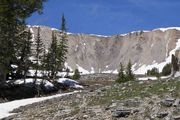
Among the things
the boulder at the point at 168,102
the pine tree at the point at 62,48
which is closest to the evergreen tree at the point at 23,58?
the pine tree at the point at 62,48

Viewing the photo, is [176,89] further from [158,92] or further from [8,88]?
[8,88]

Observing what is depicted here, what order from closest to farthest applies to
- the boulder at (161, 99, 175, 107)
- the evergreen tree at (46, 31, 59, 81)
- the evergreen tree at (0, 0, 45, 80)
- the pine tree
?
1. the boulder at (161, 99, 175, 107)
2. the evergreen tree at (0, 0, 45, 80)
3. the evergreen tree at (46, 31, 59, 81)
4. the pine tree

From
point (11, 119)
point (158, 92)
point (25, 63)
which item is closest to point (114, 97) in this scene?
point (158, 92)

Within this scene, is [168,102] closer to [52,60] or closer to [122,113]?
[122,113]

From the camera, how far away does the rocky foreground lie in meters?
20.3

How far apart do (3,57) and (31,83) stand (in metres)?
7.60

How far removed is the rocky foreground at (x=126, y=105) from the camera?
20.3m

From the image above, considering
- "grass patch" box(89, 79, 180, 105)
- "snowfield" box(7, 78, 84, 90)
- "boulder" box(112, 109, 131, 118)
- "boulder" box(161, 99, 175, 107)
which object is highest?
"snowfield" box(7, 78, 84, 90)

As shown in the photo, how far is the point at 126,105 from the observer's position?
866 inches

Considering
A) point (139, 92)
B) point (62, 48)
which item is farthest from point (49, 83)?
point (139, 92)

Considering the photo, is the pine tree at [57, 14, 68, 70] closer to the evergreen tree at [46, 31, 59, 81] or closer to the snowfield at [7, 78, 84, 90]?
the evergreen tree at [46, 31, 59, 81]

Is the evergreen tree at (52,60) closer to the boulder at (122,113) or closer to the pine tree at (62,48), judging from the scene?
the pine tree at (62,48)

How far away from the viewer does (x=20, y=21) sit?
2120 inches

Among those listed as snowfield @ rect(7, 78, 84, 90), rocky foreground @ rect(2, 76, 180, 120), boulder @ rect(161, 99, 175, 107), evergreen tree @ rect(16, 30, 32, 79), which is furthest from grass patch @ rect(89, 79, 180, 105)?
evergreen tree @ rect(16, 30, 32, 79)
